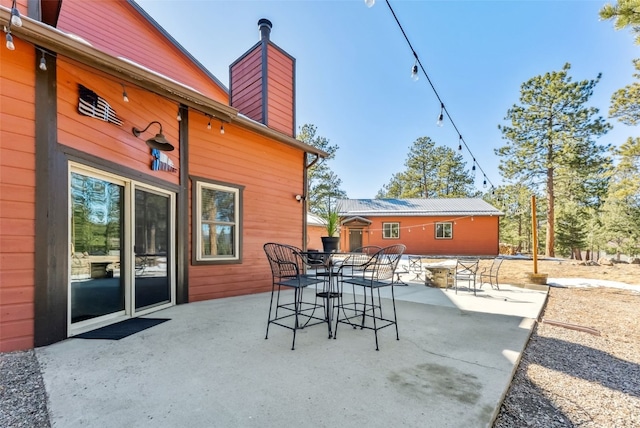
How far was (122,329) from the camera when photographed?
10.2 feet

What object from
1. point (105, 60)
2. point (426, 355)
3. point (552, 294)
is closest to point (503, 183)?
point (552, 294)

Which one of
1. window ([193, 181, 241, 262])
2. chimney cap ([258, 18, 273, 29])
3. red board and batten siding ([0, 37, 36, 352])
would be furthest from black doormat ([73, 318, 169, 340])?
chimney cap ([258, 18, 273, 29])

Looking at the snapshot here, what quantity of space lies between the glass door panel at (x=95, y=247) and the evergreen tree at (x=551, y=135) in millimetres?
19562

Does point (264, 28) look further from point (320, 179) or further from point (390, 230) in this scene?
point (320, 179)

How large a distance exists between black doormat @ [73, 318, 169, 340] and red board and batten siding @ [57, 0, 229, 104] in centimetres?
278

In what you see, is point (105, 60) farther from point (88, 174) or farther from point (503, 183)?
point (503, 183)

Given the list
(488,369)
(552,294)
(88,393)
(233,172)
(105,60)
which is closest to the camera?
(88,393)

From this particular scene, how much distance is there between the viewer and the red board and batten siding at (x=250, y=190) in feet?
15.4

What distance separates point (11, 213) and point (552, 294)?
833 cm

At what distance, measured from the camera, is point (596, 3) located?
5.23 m

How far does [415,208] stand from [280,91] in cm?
1410

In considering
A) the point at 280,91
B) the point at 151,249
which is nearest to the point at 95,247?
the point at 151,249

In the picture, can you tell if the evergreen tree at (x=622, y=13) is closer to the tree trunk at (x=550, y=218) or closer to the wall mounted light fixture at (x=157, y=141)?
the wall mounted light fixture at (x=157, y=141)

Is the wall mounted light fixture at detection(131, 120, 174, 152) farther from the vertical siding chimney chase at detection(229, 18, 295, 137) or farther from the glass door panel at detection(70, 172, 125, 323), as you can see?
the vertical siding chimney chase at detection(229, 18, 295, 137)
